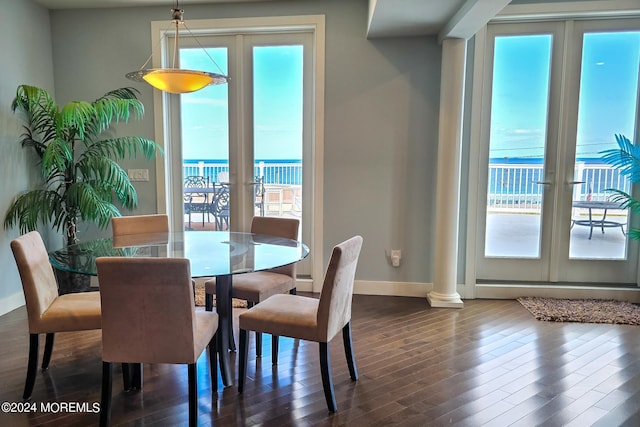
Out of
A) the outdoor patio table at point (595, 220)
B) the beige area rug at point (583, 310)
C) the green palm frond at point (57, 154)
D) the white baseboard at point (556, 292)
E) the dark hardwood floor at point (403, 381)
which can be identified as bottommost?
the dark hardwood floor at point (403, 381)

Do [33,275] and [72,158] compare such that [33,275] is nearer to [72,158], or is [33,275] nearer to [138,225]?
[138,225]

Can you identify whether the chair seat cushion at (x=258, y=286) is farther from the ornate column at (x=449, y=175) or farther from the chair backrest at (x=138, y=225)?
the ornate column at (x=449, y=175)

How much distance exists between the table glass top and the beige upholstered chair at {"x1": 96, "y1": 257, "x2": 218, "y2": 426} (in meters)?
0.21

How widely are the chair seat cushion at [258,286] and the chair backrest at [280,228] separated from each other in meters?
0.06

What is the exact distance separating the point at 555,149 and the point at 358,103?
5.95 ft

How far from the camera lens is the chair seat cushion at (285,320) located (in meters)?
2.11

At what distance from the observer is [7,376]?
7.94 feet

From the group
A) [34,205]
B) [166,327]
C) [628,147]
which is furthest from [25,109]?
[628,147]

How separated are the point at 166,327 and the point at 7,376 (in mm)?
1347

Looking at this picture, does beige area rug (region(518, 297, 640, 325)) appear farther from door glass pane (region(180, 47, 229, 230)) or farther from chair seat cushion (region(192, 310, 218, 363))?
door glass pane (region(180, 47, 229, 230))

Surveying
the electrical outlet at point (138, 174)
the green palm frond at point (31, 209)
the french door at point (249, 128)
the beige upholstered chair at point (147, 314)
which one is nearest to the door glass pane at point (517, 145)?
the french door at point (249, 128)

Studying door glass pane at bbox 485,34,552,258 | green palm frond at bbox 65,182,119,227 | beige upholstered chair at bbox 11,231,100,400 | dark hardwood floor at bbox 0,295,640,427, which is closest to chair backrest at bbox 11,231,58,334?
beige upholstered chair at bbox 11,231,100,400

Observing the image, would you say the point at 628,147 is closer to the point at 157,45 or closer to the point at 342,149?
the point at 342,149

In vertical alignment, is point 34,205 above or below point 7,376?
above
